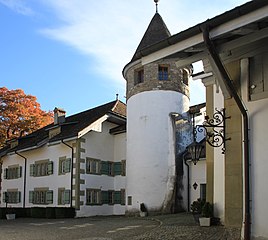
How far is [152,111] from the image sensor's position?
75.7ft

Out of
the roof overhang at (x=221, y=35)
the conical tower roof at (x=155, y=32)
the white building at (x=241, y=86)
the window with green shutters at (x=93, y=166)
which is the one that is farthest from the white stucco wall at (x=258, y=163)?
the window with green shutters at (x=93, y=166)

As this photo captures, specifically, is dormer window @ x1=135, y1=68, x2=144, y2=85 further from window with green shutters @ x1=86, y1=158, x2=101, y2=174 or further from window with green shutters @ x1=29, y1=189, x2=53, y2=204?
window with green shutters @ x1=29, y1=189, x2=53, y2=204

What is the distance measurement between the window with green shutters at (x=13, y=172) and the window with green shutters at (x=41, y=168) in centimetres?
183

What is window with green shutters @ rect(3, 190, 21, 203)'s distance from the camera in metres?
29.7

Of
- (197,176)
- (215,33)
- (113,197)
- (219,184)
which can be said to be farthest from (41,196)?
(215,33)

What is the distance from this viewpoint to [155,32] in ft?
83.3

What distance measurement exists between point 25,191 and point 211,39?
25.0 m

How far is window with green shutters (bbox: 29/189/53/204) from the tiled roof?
3.13 meters

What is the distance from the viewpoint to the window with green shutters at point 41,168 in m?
26.7

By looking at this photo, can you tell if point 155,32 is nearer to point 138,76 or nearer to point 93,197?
point 138,76

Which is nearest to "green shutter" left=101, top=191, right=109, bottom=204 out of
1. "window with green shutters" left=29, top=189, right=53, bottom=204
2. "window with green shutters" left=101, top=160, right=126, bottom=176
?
"window with green shutters" left=101, top=160, right=126, bottom=176

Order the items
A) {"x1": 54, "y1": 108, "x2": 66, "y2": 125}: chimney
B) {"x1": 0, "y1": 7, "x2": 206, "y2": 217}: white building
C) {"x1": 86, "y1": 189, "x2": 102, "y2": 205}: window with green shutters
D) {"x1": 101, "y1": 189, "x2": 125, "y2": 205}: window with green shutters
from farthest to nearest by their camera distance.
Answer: {"x1": 54, "y1": 108, "x2": 66, "y2": 125}: chimney < {"x1": 101, "y1": 189, "x2": 125, "y2": 205}: window with green shutters < {"x1": 86, "y1": 189, "x2": 102, "y2": 205}: window with green shutters < {"x1": 0, "y1": 7, "x2": 206, "y2": 217}: white building

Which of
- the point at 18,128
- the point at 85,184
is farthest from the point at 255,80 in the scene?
the point at 18,128

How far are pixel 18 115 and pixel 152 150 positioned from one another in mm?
17315
